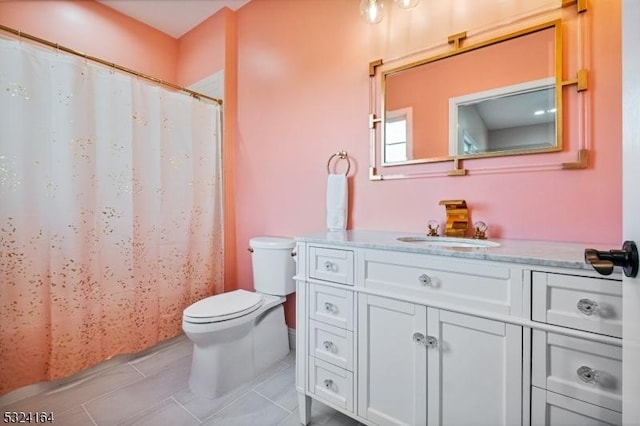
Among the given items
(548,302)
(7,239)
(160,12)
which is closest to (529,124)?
(548,302)

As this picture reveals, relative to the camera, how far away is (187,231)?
2121 millimetres

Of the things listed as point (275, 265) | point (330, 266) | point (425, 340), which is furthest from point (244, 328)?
point (425, 340)

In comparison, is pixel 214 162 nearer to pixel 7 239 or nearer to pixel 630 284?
pixel 7 239

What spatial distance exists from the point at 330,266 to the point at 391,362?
1.42ft

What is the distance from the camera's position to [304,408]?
131 cm

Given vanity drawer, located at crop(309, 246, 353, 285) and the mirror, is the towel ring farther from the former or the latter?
vanity drawer, located at crop(309, 246, 353, 285)

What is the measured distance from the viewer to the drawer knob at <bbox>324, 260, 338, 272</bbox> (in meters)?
1.22

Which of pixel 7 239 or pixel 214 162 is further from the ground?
pixel 214 162

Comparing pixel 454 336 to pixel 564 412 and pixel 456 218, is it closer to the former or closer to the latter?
pixel 564 412

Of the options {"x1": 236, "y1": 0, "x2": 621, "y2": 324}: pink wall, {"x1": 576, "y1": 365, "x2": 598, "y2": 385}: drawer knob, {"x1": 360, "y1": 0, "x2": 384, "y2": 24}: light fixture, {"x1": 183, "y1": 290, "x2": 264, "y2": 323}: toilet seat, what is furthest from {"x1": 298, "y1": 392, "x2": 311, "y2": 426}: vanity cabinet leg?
{"x1": 360, "y1": 0, "x2": 384, "y2": 24}: light fixture

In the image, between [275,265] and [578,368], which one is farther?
[275,265]

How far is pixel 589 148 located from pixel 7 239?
8.64 feet

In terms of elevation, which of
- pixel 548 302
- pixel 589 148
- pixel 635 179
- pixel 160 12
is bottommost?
pixel 548 302

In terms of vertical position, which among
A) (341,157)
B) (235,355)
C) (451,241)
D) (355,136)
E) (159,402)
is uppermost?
(355,136)
